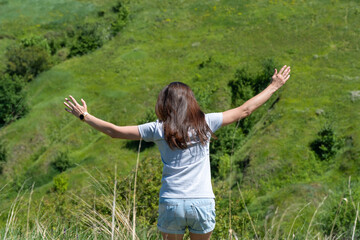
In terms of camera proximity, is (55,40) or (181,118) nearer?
(181,118)

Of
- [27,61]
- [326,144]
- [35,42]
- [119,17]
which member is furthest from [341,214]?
[35,42]

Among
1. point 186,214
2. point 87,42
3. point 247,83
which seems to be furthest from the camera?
point 87,42

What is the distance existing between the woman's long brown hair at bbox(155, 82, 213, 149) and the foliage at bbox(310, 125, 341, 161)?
35.1 metres

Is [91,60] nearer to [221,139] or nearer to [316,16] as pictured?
[221,139]

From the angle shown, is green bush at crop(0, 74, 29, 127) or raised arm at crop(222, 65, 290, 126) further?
green bush at crop(0, 74, 29, 127)

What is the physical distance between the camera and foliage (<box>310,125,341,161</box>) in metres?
37.1

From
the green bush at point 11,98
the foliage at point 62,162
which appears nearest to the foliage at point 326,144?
the foliage at point 62,162

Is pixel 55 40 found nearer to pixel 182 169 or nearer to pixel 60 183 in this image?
pixel 60 183

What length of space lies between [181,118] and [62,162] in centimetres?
4526

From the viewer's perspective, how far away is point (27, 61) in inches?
2562

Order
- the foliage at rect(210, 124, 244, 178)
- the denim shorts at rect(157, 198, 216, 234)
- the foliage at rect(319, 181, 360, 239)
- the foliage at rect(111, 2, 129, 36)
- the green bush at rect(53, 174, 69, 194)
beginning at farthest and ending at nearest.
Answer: the foliage at rect(111, 2, 129, 36)
the foliage at rect(210, 124, 244, 178)
the green bush at rect(53, 174, 69, 194)
the foliage at rect(319, 181, 360, 239)
the denim shorts at rect(157, 198, 216, 234)

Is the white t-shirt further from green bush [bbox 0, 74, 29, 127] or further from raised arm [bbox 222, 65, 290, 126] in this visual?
green bush [bbox 0, 74, 29, 127]

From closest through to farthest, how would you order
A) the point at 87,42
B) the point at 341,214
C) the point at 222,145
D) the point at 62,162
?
the point at 341,214 → the point at 222,145 → the point at 62,162 → the point at 87,42

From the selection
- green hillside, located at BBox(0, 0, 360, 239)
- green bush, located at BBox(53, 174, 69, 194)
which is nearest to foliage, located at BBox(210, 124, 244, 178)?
green hillside, located at BBox(0, 0, 360, 239)
